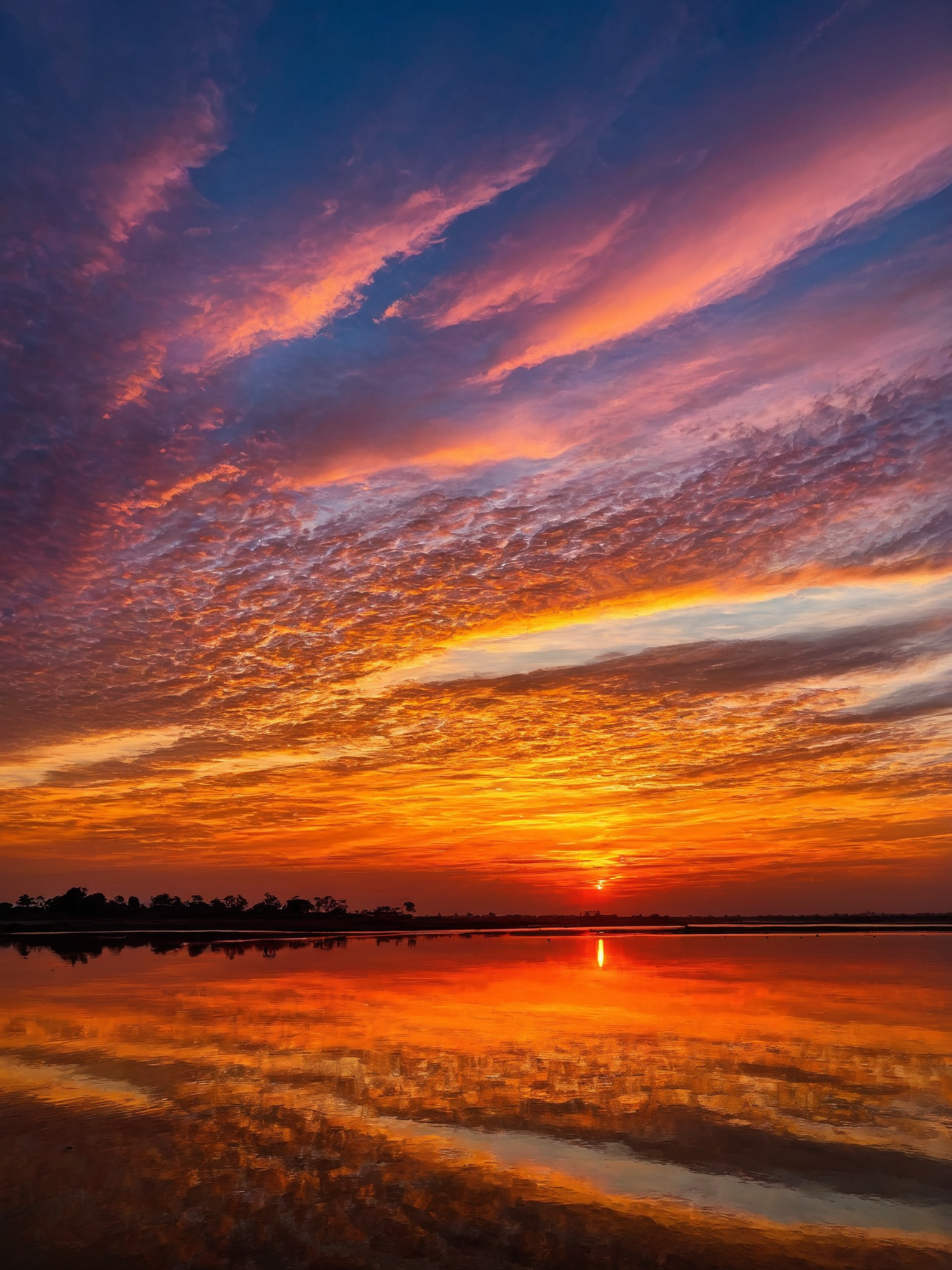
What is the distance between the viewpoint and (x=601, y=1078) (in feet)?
74.8

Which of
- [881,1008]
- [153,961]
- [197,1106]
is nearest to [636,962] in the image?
[881,1008]

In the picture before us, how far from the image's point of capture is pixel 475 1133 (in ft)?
58.5

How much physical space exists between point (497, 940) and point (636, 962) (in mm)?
46349

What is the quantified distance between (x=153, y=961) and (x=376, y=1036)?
38658 millimetres

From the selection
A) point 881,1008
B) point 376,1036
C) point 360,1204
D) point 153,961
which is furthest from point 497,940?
point 360,1204

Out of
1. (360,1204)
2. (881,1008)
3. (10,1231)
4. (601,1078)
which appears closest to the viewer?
(10,1231)

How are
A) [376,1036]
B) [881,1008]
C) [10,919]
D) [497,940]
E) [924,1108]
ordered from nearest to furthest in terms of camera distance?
1. [924,1108]
2. [376,1036]
3. [881,1008]
4. [497,940]
5. [10,919]

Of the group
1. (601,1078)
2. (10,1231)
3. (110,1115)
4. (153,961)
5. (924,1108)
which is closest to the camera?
(10,1231)

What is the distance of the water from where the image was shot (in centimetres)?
1288

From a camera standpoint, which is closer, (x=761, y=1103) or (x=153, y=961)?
(x=761, y=1103)

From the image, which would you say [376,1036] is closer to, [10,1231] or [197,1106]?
[197,1106]

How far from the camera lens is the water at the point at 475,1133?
42.2 ft

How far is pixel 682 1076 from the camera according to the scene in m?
23.0

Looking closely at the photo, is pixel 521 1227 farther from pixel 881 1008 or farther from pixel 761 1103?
pixel 881 1008
